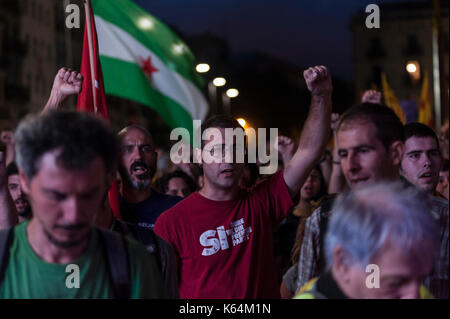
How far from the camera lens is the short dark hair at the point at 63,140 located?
2.57m

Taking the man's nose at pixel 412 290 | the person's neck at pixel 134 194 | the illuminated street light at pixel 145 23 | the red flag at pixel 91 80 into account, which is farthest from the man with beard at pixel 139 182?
the man's nose at pixel 412 290

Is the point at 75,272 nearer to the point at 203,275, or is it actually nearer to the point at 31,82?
the point at 203,275

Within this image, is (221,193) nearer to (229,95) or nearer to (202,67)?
(202,67)

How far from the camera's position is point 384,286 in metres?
2.53

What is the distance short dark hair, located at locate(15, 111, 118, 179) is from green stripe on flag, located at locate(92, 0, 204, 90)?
4.88m

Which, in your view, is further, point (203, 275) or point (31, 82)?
point (31, 82)

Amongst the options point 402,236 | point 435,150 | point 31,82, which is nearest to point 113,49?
point 435,150

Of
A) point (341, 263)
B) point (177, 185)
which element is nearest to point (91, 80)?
point (177, 185)

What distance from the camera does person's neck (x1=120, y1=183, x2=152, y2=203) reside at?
543 cm

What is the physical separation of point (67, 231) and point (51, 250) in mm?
127

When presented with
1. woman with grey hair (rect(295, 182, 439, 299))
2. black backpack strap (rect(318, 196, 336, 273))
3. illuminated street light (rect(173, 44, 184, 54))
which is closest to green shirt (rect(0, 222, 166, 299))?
woman with grey hair (rect(295, 182, 439, 299))

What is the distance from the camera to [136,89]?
25.6ft
